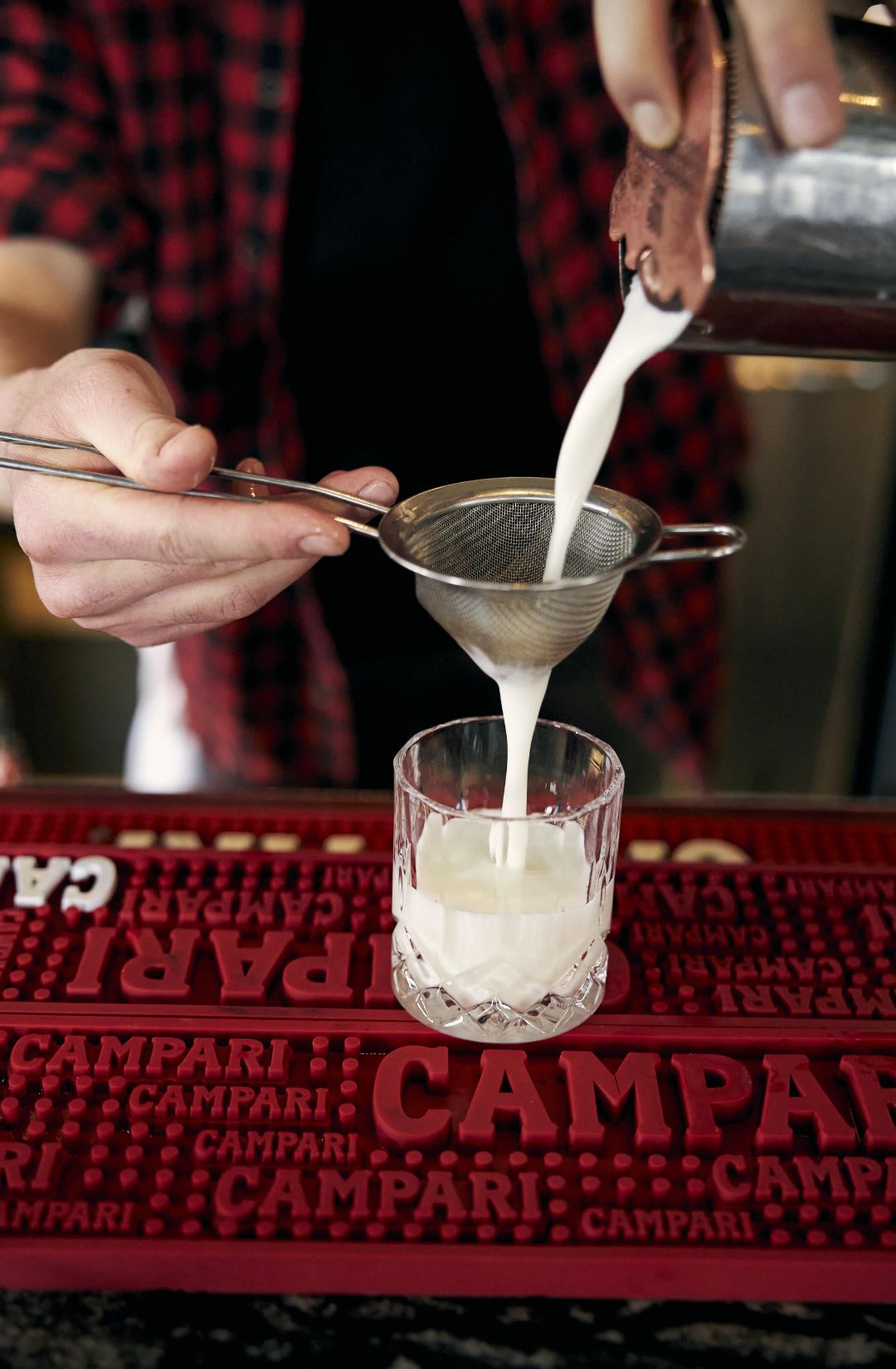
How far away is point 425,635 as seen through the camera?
6.24 ft

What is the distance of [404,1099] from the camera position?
100cm

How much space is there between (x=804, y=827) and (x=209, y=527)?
792mm

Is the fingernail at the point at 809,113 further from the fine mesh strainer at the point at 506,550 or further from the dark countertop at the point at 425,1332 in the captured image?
the dark countertop at the point at 425,1332

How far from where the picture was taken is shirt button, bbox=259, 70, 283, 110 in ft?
5.12

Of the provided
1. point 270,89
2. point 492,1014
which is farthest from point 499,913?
point 270,89

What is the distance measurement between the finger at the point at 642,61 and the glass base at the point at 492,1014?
691mm

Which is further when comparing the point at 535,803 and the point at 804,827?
the point at 804,827

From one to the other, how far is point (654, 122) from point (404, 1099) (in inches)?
30.3

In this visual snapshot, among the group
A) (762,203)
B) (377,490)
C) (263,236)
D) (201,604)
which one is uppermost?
(762,203)

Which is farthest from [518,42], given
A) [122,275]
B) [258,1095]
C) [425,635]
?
[258,1095]

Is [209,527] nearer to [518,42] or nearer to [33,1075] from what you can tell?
[33,1075]

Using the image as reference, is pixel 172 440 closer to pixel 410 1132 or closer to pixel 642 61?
pixel 642 61

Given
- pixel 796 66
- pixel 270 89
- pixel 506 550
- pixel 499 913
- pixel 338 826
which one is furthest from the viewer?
pixel 270 89

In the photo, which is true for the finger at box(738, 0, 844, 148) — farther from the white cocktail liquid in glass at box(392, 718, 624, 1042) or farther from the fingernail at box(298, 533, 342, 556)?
the white cocktail liquid in glass at box(392, 718, 624, 1042)
